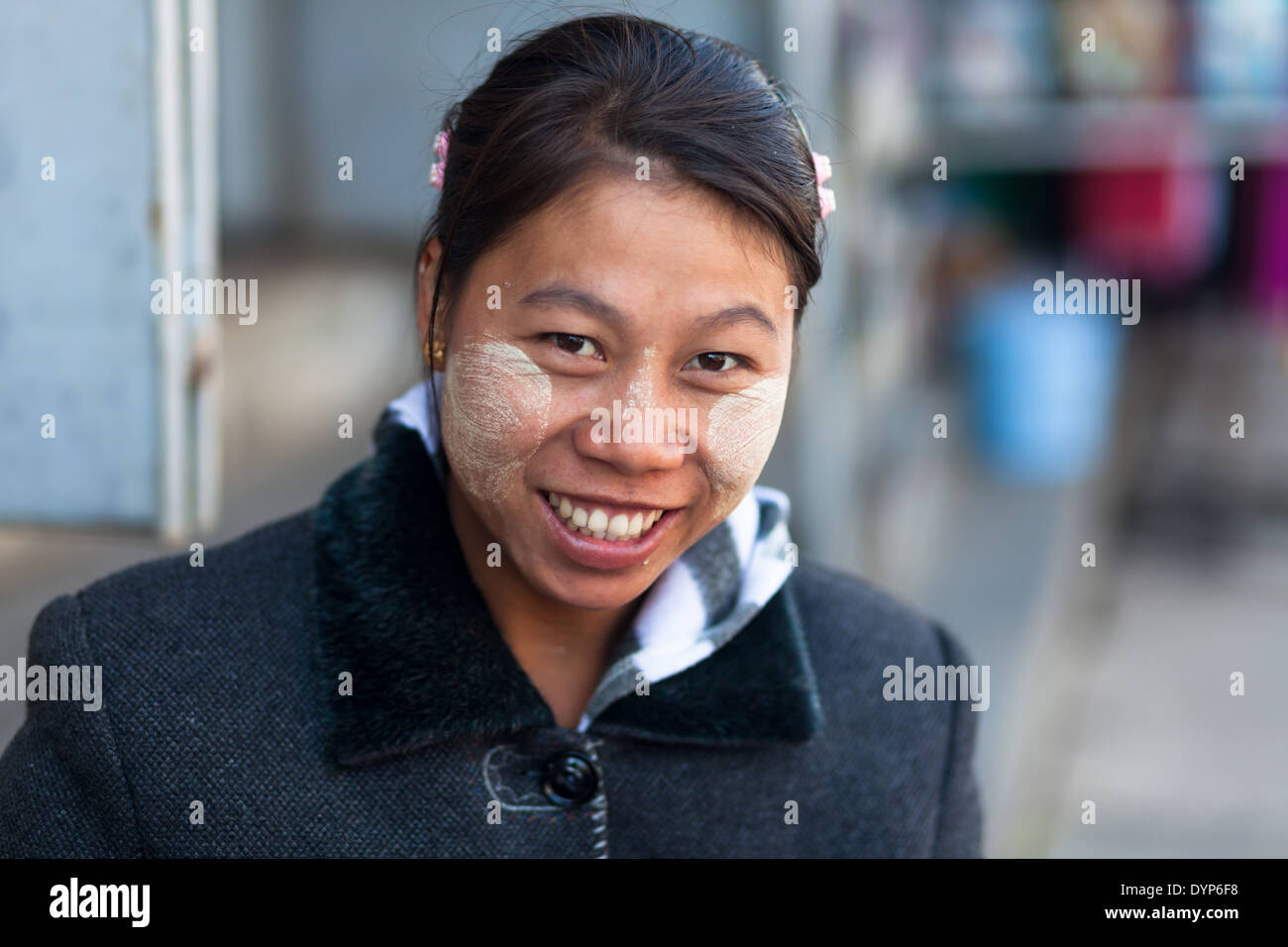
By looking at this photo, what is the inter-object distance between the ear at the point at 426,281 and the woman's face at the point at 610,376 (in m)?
0.06

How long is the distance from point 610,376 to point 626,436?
6 cm

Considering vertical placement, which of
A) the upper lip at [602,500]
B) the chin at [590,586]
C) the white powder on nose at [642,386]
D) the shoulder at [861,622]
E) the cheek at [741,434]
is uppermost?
the white powder on nose at [642,386]

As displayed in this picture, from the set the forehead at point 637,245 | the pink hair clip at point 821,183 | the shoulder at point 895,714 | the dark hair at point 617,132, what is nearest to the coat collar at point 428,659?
the shoulder at point 895,714

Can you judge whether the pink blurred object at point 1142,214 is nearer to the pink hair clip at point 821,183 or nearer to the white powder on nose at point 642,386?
the pink hair clip at point 821,183

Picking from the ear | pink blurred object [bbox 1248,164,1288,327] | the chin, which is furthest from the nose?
pink blurred object [bbox 1248,164,1288,327]

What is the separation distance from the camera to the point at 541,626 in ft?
4.96

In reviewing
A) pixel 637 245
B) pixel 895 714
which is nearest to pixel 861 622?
pixel 895 714

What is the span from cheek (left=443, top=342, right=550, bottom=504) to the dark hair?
11cm

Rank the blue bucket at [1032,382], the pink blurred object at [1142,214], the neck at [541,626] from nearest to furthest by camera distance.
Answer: the neck at [541,626] → the blue bucket at [1032,382] → the pink blurred object at [1142,214]

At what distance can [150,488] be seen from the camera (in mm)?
1747

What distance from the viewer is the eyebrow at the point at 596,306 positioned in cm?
128

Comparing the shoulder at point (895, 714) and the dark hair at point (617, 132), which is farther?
the shoulder at point (895, 714)

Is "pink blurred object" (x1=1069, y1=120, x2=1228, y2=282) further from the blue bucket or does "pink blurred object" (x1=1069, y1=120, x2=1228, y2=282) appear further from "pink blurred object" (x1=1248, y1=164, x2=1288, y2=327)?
the blue bucket
